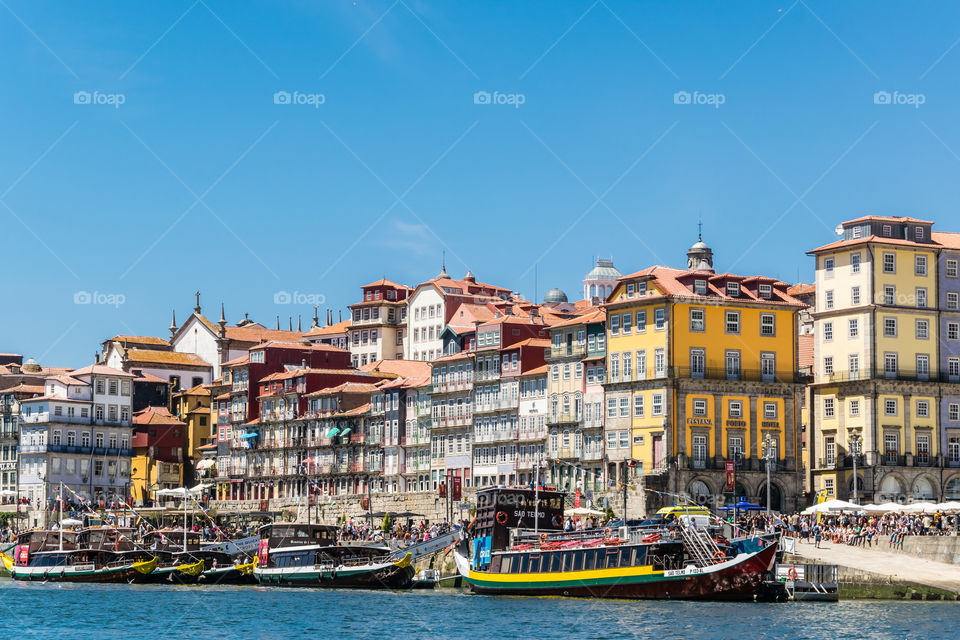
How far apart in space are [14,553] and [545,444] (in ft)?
111

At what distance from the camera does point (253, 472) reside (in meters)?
152

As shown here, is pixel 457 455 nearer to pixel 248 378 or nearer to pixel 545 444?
pixel 545 444

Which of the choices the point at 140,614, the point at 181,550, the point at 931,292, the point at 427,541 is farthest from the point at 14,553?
the point at 931,292

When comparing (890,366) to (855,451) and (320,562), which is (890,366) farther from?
(320,562)

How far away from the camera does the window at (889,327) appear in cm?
10825

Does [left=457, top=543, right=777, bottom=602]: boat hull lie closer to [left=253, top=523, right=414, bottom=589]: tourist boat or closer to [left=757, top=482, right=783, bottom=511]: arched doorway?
[left=253, top=523, right=414, bottom=589]: tourist boat

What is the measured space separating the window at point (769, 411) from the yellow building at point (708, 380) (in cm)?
6

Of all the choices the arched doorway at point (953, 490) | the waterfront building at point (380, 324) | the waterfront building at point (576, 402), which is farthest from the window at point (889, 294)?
the waterfront building at point (380, 324)

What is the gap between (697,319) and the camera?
352 ft

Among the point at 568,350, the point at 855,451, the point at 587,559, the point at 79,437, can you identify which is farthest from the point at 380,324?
the point at 587,559

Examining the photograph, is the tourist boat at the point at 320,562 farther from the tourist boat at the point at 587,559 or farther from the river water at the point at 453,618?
the river water at the point at 453,618

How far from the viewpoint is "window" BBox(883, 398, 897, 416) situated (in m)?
108

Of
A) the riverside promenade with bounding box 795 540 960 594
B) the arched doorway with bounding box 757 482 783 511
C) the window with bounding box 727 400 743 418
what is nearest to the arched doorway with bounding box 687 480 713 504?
the arched doorway with bounding box 757 482 783 511

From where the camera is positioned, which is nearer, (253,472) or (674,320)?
(674,320)
